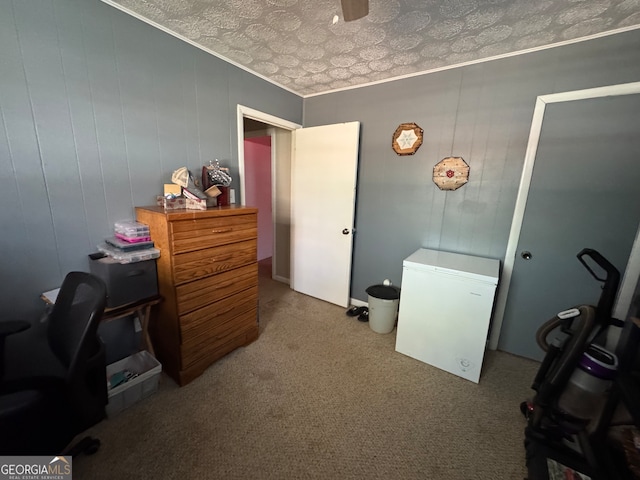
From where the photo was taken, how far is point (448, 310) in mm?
1805

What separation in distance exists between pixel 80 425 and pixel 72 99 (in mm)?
1633

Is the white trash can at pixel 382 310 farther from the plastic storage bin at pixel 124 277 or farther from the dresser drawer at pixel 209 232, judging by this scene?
the plastic storage bin at pixel 124 277

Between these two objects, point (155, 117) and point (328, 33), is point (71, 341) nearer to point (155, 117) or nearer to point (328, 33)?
point (155, 117)

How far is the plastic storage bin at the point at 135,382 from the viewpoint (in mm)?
1429

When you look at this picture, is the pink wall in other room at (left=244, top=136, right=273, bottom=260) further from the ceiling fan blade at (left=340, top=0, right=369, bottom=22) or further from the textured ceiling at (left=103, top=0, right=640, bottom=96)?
the ceiling fan blade at (left=340, top=0, right=369, bottom=22)

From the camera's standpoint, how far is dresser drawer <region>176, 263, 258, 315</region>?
1.55 metres

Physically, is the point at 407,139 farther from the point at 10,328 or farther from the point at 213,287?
the point at 10,328

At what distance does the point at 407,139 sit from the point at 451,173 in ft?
1.71

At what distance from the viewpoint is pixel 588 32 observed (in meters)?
1.58

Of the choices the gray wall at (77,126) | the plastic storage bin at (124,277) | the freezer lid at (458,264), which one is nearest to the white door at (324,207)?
the freezer lid at (458,264)

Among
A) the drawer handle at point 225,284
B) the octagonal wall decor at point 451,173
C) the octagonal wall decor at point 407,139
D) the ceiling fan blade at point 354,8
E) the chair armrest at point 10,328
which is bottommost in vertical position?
the drawer handle at point 225,284

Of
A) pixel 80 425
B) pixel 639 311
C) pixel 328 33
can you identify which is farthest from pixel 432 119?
pixel 80 425

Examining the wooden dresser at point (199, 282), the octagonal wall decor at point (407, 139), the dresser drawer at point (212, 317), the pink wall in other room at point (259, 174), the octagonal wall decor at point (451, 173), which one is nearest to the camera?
the wooden dresser at point (199, 282)

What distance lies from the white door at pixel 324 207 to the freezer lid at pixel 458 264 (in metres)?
0.86
